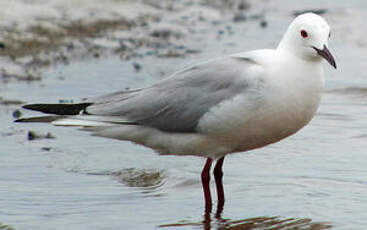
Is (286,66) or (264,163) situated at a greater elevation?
(286,66)

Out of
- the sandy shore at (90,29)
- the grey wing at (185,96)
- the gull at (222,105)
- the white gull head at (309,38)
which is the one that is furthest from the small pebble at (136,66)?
the white gull head at (309,38)

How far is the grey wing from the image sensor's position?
6.06 meters

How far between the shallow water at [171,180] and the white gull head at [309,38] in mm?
1141

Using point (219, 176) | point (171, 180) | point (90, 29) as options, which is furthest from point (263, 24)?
point (219, 176)

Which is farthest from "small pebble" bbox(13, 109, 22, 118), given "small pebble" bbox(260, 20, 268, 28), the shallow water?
"small pebble" bbox(260, 20, 268, 28)

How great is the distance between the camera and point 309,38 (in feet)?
19.1

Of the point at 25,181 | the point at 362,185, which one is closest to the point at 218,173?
the point at 362,185

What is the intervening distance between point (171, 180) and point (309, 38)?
1.77 metres

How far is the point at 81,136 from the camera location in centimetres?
803

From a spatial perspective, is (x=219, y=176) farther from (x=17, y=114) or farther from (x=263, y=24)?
(x=263, y=24)

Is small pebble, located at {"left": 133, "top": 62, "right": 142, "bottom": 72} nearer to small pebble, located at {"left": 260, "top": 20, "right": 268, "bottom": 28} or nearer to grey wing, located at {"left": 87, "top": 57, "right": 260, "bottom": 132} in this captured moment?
small pebble, located at {"left": 260, "top": 20, "right": 268, "bottom": 28}

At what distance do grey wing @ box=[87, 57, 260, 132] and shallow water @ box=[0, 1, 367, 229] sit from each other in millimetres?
604

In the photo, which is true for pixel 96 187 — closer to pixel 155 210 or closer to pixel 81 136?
pixel 155 210

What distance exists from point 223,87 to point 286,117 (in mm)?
543
